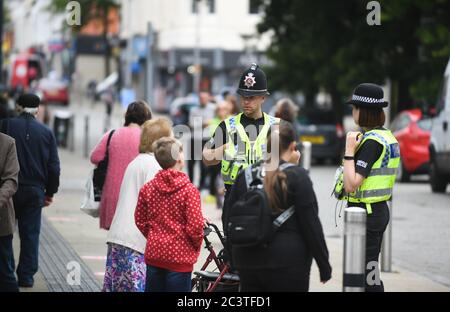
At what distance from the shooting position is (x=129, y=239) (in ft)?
30.5

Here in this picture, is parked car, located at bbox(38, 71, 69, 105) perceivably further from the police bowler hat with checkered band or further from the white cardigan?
the police bowler hat with checkered band

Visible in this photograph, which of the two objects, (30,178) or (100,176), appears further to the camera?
(30,178)

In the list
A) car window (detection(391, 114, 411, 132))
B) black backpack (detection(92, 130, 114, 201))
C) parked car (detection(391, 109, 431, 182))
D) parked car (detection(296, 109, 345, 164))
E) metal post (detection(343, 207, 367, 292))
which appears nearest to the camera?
metal post (detection(343, 207, 367, 292))

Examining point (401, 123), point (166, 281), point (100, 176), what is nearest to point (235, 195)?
point (166, 281)

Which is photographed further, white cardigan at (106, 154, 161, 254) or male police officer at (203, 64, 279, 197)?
white cardigan at (106, 154, 161, 254)

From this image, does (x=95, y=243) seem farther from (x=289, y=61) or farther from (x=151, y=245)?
(x=289, y=61)

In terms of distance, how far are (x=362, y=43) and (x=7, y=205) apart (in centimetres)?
2678

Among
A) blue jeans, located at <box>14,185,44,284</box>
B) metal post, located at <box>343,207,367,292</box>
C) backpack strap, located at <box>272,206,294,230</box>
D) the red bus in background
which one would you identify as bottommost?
the red bus in background

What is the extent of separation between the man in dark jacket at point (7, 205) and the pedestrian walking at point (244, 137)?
1.38 meters

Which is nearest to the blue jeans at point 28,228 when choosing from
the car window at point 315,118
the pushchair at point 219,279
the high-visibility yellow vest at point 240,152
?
the high-visibility yellow vest at point 240,152

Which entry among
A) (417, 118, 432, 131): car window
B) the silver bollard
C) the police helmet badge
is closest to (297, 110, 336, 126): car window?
(417, 118, 432, 131): car window

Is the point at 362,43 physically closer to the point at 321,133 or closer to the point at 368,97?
the point at 321,133

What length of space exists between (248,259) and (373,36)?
2854 centimetres

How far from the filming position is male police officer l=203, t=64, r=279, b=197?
30.1 ft
